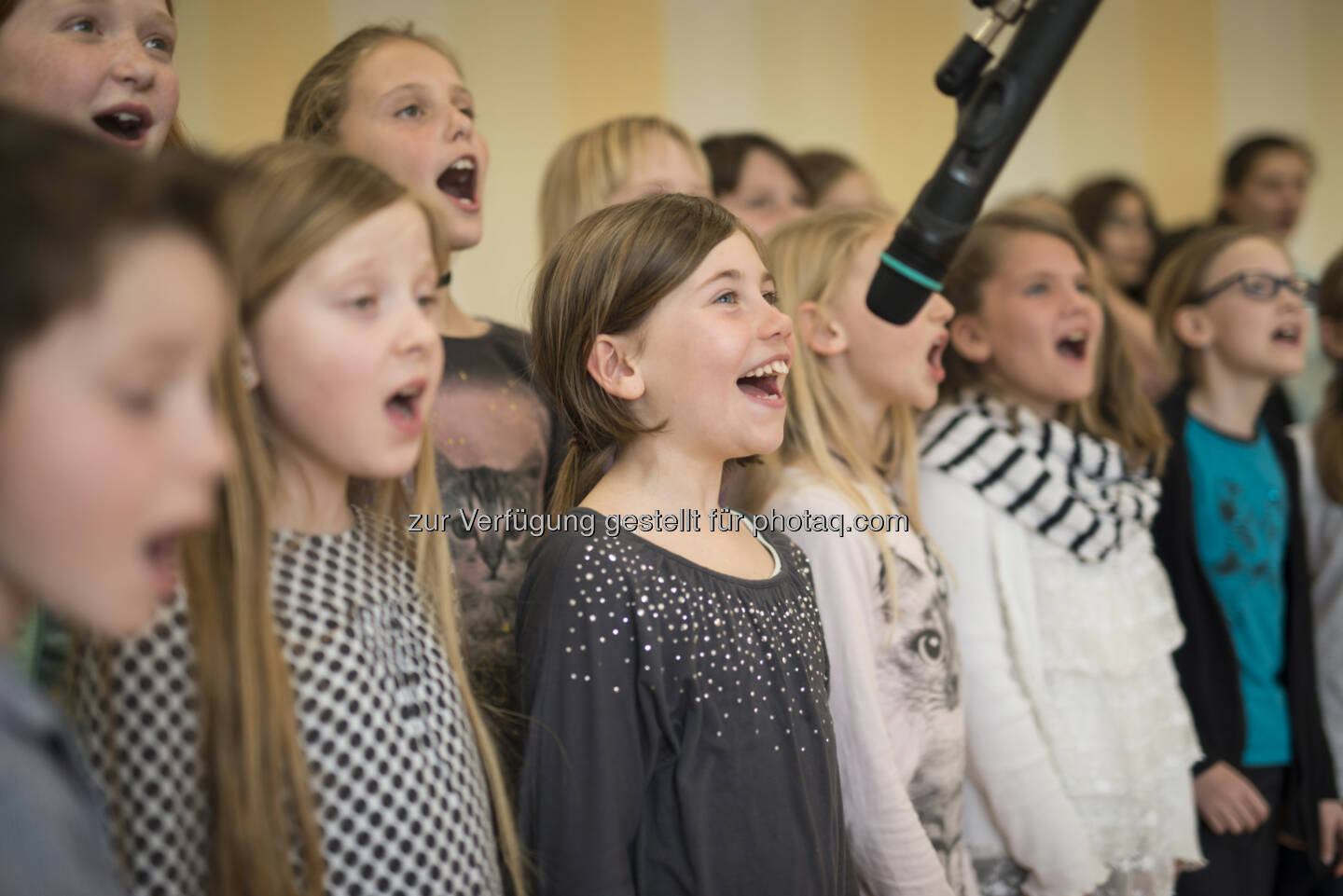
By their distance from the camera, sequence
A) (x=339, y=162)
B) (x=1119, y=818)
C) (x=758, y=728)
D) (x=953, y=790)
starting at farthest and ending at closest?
(x=1119, y=818)
(x=953, y=790)
(x=758, y=728)
(x=339, y=162)

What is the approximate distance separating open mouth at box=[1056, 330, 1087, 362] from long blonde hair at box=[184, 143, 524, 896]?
4.27 ft

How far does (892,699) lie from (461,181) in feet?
3.19

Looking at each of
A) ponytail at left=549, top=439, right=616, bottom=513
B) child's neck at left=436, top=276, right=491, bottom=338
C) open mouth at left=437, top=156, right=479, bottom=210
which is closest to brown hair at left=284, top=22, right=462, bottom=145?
open mouth at left=437, top=156, right=479, bottom=210

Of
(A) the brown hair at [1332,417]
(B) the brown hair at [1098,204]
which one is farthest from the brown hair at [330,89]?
(B) the brown hair at [1098,204]

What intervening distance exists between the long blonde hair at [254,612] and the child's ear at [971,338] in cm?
124

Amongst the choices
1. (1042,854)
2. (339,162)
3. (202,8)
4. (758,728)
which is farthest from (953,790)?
(202,8)

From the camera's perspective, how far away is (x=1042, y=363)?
1908 mm

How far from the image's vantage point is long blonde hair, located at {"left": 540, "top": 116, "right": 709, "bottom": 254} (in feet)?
6.39

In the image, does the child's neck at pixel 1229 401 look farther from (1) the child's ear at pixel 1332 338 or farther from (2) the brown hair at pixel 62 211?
(2) the brown hair at pixel 62 211

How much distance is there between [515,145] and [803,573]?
1.76 m

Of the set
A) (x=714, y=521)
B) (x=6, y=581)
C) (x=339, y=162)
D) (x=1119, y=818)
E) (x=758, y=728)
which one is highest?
(x=339, y=162)

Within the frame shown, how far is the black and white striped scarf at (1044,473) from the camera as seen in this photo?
→ 1.77m

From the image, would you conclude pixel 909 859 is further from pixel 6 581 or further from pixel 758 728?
pixel 6 581

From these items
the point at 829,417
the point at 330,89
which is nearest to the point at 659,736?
the point at 829,417
